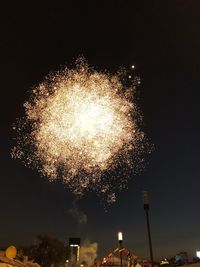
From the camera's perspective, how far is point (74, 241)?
10319 cm

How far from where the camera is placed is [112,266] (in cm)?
7331

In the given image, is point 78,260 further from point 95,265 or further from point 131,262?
point 131,262

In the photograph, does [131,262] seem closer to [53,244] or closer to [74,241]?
[53,244]

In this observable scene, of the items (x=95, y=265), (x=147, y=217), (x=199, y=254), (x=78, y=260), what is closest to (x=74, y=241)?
(x=78, y=260)

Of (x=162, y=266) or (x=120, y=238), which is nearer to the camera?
(x=120, y=238)

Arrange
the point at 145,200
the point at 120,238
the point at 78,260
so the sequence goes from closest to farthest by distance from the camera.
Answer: the point at 145,200 → the point at 120,238 → the point at 78,260

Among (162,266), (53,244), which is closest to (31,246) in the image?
(53,244)

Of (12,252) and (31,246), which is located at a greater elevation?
(31,246)

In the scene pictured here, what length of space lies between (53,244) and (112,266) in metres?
17.5

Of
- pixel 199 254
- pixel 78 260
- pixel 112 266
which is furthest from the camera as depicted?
pixel 78 260

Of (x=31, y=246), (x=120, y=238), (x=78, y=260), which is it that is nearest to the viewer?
(x=120, y=238)

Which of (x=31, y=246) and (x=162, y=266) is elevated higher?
(x=31, y=246)

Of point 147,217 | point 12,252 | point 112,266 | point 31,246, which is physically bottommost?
point 12,252

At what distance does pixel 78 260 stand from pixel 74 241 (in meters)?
6.58
